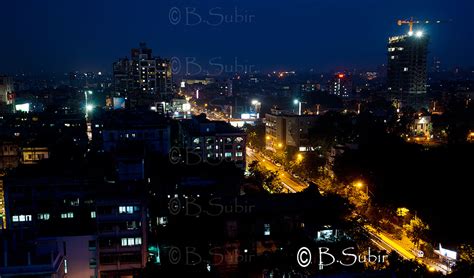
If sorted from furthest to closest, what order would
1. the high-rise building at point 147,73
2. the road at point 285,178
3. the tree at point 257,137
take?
the high-rise building at point 147,73 < the tree at point 257,137 < the road at point 285,178

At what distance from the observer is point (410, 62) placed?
39.1 m

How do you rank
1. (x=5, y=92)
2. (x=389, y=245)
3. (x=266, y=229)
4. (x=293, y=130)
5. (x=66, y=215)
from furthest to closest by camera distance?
(x=5, y=92) → (x=293, y=130) → (x=389, y=245) → (x=66, y=215) → (x=266, y=229)

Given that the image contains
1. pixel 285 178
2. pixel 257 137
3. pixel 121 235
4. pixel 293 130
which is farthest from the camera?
pixel 257 137

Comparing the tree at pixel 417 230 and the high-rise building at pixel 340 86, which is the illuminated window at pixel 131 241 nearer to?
the tree at pixel 417 230

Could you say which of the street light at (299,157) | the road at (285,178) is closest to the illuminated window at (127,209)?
the road at (285,178)

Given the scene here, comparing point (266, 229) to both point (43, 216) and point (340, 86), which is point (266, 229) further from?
point (340, 86)

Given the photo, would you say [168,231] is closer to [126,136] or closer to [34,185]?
[34,185]

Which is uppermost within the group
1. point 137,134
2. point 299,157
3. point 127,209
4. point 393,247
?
point 137,134

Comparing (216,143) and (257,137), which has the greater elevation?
(216,143)

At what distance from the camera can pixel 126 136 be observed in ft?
54.0

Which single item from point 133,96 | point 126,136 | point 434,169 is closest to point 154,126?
point 126,136

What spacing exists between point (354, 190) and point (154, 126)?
7526 millimetres

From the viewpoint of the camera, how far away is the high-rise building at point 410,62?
126 feet

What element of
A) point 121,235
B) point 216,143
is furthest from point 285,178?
point 121,235
